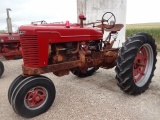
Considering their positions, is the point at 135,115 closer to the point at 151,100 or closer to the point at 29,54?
the point at 151,100

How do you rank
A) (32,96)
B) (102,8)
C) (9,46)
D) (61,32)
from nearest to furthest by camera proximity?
(32,96) < (61,32) < (9,46) < (102,8)

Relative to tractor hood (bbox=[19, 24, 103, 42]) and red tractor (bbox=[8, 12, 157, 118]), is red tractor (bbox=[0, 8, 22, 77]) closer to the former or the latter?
red tractor (bbox=[8, 12, 157, 118])

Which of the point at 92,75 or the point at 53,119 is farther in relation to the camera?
the point at 92,75

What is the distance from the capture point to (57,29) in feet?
9.95

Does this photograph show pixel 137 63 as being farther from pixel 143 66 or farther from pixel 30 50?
pixel 30 50

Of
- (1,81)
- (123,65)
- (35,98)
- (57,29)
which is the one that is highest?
(57,29)

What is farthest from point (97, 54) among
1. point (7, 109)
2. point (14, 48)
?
point (14, 48)

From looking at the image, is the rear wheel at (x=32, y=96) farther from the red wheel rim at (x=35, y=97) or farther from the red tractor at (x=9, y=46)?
the red tractor at (x=9, y=46)

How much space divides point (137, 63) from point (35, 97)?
2.00m

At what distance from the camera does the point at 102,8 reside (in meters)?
7.70

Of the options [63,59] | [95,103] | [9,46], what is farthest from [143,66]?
[9,46]

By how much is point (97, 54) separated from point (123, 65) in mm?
730

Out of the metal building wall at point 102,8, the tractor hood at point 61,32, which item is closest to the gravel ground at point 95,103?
the tractor hood at point 61,32

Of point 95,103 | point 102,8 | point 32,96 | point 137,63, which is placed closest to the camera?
point 32,96
